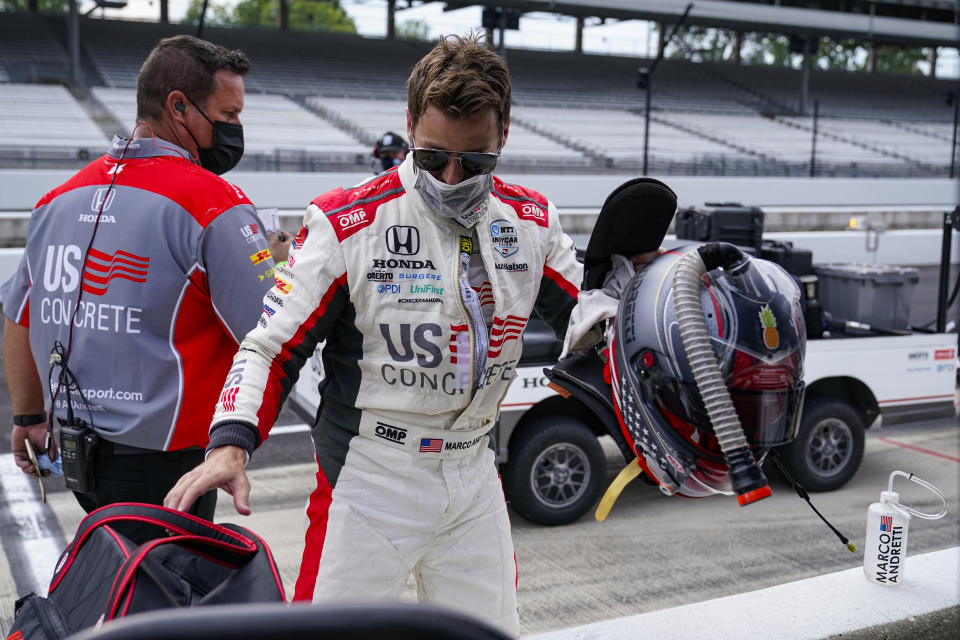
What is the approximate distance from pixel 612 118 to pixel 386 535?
30961 millimetres

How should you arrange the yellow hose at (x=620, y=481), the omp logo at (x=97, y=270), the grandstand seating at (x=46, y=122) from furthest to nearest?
the grandstand seating at (x=46, y=122) < the omp logo at (x=97, y=270) < the yellow hose at (x=620, y=481)

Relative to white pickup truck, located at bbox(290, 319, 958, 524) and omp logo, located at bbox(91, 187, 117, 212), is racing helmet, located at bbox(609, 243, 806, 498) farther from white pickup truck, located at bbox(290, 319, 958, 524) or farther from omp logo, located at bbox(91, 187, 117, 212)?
white pickup truck, located at bbox(290, 319, 958, 524)

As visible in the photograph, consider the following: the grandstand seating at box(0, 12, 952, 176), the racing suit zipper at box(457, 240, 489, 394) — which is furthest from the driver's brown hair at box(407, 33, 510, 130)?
the grandstand seating at box(0, 12, 952, 176)

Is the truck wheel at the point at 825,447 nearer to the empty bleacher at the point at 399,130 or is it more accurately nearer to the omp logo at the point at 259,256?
the omp logo at the point at 259,256

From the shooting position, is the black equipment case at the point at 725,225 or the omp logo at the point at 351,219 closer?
the omp logo at the point at 351,219

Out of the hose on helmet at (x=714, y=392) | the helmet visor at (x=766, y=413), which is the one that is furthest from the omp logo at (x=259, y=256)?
the helmet visor at (x=766, y=413)

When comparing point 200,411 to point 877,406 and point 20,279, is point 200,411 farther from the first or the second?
point 877,406

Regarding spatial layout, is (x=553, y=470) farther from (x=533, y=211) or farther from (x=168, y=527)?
(x=168, y=527)

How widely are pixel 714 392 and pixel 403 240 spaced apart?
0.84 m

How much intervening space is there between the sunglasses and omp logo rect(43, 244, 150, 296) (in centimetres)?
100

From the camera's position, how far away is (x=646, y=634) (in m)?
3.14

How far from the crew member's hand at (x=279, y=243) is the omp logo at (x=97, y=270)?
2.51 feet

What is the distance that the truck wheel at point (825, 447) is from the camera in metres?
6.22

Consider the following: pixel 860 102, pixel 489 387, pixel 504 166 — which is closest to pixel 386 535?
pixel 489 387
